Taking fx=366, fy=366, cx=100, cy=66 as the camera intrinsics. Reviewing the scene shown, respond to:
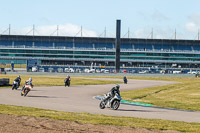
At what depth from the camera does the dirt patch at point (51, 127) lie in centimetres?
1476

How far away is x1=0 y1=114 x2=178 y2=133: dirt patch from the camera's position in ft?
48.4

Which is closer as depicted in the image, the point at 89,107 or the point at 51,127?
the point at 51,127

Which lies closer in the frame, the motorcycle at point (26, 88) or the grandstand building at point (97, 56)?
the motorcycle at point (26, 88)

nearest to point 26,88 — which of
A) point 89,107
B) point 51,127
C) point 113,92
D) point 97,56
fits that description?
point 89,107

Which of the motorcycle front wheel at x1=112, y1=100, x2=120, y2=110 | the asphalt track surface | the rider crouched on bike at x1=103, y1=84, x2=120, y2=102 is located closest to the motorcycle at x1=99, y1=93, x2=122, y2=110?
the motorcycle front wheel at x1=112, y1=100, x2=120, y2=110

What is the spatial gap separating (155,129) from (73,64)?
170 m

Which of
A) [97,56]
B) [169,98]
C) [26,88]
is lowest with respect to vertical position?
[169,98]

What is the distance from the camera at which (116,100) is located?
2478cm

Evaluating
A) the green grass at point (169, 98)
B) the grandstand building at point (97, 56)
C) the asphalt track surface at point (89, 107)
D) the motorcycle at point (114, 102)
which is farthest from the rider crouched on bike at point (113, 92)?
the grandstand building at point (97, 56)

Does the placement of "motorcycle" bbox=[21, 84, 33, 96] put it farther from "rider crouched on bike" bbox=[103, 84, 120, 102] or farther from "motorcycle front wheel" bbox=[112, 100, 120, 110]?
"motorcycle front wheel" bbox=[112, 100, 120, 110]

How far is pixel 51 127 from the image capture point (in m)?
15.6

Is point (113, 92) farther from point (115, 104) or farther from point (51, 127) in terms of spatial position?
point (51, 127)

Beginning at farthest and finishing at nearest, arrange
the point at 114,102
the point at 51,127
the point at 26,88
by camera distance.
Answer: the point at 26,88
the point at 114,102
the point at 51,127

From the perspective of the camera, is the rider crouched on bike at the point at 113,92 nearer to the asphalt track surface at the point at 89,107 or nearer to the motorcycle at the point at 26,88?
the asphalt track surface at the point at 89,107
